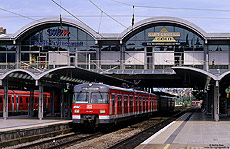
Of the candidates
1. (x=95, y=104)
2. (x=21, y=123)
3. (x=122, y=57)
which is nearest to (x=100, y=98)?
(x=95, y=104)

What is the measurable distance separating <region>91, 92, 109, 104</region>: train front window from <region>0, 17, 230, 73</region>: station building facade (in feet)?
77.3

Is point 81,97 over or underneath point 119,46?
underneath

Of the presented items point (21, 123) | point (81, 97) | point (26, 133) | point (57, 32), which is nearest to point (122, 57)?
point (57, 32)

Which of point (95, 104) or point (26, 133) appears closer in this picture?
point (26, 133)

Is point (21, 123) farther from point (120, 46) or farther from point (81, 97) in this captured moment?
point (120, 46)

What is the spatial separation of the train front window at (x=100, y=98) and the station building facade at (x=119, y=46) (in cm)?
2356

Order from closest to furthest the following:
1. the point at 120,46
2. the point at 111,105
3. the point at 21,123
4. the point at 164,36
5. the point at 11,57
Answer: the point at 111,105
the point at 21,123
the point at 164,36
the point at 120,46
the point at 11,57

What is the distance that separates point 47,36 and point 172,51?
1563cm

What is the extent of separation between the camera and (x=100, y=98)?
69.1 feet

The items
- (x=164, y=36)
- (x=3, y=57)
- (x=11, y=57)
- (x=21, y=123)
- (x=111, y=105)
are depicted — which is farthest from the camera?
(x=3, y=57)

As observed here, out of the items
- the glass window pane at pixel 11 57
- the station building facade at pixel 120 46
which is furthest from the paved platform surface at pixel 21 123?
the glass window pane at pixel 11 57

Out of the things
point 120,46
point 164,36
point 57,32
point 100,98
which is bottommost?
point 100,98

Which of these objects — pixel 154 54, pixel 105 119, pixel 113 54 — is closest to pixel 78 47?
pixel 113 54

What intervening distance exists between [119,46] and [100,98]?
2564 centimetres
